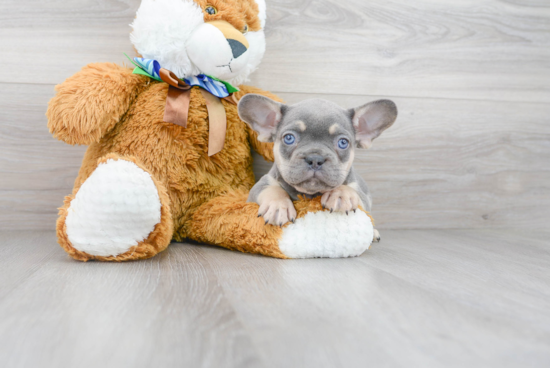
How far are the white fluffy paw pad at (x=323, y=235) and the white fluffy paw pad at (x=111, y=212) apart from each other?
38 centimetres

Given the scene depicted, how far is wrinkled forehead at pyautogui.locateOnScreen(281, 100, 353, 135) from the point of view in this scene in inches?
46.8

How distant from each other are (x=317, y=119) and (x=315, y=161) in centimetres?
14

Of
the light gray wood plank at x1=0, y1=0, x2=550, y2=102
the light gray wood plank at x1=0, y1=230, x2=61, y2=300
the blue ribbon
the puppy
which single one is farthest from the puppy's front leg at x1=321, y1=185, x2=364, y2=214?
the light gray wood plank at x1=0, y1=230, x2=61, y2=300

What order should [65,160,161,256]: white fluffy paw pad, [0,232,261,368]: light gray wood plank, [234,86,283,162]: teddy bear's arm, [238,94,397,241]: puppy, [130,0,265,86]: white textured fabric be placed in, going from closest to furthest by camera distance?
[0,232,261,368]: light gray wood plank < [65,160,161,256]: white fluffy paw pad < [238,94,397,241]: puppy < [130,0,265,86]: white textured fabric < [234,86,283,162]: teddy bear's arm

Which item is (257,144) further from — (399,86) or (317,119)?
(399,86)

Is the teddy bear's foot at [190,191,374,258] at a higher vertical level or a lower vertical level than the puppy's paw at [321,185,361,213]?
lower

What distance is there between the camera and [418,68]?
5.85ft

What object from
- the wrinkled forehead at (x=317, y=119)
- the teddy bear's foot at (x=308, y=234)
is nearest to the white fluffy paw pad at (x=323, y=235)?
the teddy bear's foot at (x=308, y=234)

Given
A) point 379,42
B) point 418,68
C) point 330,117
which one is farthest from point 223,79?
point 418,68

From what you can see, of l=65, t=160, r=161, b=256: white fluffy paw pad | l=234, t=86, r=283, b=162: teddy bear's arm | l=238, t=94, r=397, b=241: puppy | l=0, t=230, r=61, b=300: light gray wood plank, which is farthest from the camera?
l=234, t=86, r=283, b=162: teddy bear's arm

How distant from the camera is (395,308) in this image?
767mm

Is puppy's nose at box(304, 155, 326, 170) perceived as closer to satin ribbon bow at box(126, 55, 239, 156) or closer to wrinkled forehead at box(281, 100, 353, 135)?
wrinkled forehead at box(281, 100, 353, 135)

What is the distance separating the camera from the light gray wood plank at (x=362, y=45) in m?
1.52

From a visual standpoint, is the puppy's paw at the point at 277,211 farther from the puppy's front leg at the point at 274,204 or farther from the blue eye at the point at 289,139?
the blue eye at the point at 289,139
